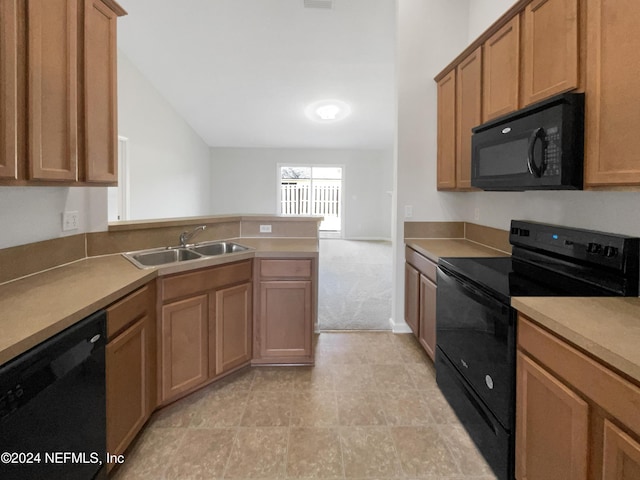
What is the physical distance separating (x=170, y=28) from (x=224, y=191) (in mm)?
5401

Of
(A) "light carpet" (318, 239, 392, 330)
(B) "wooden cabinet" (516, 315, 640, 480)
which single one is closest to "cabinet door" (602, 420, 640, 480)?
(B) "wooden cabinet" (516, 315, 640, 480)

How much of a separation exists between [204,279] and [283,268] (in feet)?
1.90

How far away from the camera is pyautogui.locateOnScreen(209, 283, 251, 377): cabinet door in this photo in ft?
7.63

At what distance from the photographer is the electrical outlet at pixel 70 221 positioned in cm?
203

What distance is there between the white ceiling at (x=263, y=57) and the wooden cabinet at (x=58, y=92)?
264cm

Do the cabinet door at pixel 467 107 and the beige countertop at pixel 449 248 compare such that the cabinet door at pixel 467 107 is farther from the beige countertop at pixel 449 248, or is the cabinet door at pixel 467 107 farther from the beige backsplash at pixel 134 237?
the beige backsplash at pixel 134 237

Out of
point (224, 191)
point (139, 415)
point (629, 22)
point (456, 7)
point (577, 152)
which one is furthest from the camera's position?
point (224, 191)

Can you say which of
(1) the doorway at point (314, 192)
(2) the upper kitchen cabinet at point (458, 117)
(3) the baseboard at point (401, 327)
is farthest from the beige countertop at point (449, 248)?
(1) the doorway at point (314, 192)

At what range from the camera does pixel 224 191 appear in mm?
9586

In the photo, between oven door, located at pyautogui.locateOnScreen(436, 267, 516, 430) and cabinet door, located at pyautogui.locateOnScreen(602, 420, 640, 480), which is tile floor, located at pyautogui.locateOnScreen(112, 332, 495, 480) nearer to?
oven door, located at pyautogui.locateOnScreen(436, 267, 516, 430)

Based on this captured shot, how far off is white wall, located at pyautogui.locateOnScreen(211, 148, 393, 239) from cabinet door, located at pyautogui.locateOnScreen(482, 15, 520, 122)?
23.5 ft

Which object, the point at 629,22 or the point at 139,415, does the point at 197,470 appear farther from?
the point at 629,22

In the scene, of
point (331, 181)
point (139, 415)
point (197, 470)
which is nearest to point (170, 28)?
point (139, 415)

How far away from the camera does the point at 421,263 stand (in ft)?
9.27
